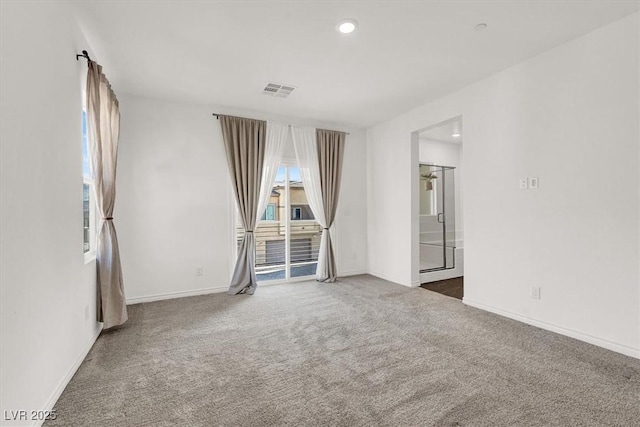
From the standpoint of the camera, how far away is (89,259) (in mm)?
2736

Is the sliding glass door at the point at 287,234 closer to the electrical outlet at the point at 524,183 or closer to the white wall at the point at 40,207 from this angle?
the white wall at the point at 40,207

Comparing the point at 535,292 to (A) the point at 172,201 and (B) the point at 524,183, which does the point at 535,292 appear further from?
(A) the point at 172,201

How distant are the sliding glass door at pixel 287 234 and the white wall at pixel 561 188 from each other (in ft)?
7.97

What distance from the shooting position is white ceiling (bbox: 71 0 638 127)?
2.30 m

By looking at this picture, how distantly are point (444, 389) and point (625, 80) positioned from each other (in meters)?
2.77

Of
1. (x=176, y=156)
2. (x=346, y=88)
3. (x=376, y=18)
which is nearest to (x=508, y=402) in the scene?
(x=376, y=18)

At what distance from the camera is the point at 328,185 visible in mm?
5055

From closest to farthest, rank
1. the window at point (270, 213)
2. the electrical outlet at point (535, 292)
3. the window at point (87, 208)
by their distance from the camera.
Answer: the window at point (87, 208)
the electrical outlet at point (535, 292)
the window at point (270, 213)

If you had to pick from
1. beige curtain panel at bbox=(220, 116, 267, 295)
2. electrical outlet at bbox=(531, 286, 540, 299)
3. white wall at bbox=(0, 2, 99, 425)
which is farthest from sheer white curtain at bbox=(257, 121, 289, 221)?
electrical outlet at bbox=(531, 286, 540, 299)

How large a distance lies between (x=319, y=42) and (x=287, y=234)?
2958mm

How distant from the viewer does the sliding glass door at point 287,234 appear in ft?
15.8

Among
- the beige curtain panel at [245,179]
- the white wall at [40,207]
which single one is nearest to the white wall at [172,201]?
the beige curtain panel at [245,179]

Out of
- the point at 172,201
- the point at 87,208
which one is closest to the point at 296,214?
the point at 172,201

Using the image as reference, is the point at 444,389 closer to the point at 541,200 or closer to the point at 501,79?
the point at 541,200
